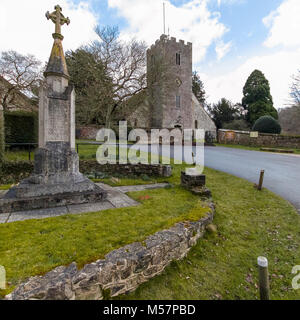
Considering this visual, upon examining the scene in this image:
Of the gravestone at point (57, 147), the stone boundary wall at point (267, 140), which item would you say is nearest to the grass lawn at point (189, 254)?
the gravestone at point (57, 147)

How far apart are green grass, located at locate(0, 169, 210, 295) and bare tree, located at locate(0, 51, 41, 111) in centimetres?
1291

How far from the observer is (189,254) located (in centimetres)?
328

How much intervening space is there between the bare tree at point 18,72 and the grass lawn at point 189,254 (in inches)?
515

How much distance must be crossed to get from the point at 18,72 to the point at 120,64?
7.93 m

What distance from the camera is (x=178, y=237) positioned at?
301 cm

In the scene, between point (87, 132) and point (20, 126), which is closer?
point (20, 126)

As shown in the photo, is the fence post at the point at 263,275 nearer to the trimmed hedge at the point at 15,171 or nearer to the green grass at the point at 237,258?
the green grass at the point at 237,258

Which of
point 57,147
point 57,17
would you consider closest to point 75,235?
point 57,147

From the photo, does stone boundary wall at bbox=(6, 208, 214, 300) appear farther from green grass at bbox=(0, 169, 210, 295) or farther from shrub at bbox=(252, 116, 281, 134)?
shrub at bbox=(252, 116, 281, 134)

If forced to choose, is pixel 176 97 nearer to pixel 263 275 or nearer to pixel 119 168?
pixel 119 168
